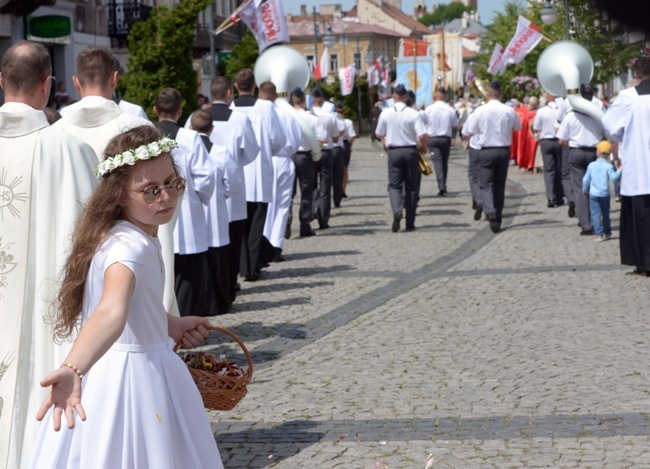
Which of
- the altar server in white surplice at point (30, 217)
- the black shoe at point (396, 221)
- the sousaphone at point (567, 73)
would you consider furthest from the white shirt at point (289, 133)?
the altar server in white surplice at point (30, 217)

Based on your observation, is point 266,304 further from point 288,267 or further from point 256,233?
point 288,267

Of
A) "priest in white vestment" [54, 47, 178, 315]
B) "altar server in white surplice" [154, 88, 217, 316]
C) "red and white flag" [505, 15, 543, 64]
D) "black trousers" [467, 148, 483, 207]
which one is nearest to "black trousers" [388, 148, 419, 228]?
"black trousers" [467, 148, 483, 207]

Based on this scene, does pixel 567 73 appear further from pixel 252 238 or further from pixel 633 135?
pixel 252 238

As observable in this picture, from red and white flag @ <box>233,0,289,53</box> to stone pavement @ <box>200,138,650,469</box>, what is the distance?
8685 millimetres

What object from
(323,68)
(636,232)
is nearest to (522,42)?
(636,232)

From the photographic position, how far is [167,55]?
26.7 meters

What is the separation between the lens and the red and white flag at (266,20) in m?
22.6

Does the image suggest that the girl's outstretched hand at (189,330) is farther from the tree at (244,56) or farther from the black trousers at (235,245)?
the tree at (244,56)

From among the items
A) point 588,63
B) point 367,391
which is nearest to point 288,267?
point 588,63

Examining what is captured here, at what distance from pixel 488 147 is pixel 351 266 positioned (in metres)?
3.86

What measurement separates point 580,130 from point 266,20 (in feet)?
29.1

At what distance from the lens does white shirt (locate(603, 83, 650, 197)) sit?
11461 millimetres

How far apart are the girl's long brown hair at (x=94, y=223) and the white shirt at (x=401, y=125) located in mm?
13200

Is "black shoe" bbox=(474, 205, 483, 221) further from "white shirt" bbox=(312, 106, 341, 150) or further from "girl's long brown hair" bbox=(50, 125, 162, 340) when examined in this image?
"girl's long brown hair" bbox=(50, 125, 162, 340)
